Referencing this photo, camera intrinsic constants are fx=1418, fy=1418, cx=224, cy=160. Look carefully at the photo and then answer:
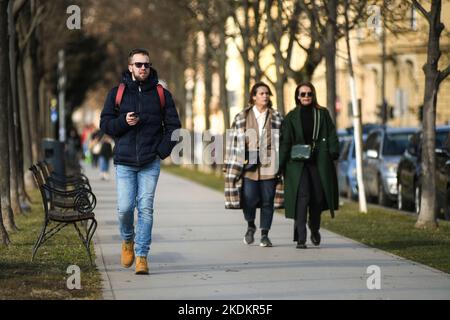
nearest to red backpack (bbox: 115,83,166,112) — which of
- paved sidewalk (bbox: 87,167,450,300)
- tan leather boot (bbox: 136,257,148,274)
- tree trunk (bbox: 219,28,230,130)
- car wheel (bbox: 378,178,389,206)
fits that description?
tan leather boot (bbox: 136,257,148,274)

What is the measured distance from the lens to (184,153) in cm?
6775

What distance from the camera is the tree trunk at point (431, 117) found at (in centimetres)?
1942

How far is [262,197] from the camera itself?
632 inches

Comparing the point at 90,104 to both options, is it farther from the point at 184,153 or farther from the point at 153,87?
the point at 153,87

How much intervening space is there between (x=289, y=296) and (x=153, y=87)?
2.65 meters

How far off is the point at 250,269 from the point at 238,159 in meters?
2.97

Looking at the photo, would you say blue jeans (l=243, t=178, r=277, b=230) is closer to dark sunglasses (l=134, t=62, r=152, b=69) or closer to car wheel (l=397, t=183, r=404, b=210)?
dark sunglasses (l=134, t=62, r=152, b=69)

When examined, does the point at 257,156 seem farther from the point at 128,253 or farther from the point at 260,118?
the point at 128,253

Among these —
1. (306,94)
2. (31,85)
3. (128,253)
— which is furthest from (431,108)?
(31,85)

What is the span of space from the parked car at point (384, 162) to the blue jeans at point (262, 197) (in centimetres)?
1094

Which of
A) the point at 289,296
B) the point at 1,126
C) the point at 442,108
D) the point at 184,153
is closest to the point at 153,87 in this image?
the point at 289,296

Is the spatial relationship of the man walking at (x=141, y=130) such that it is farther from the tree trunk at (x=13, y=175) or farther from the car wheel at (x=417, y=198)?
the car wheel at (x=417, y=198)

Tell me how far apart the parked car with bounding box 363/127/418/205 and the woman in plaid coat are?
10959 mm

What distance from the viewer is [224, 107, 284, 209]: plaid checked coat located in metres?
15.9
